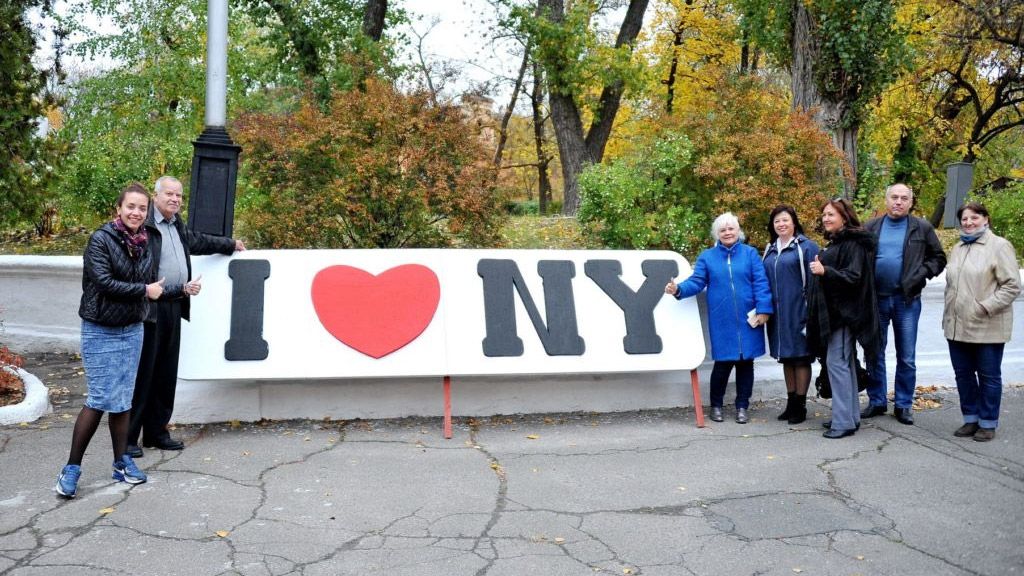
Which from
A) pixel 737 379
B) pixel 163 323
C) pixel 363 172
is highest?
pixel 363 172

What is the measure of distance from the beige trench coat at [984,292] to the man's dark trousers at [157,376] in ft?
18.4

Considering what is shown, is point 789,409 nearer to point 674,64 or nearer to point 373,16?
point 373,16

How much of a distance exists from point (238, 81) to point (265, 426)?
27.8 feet

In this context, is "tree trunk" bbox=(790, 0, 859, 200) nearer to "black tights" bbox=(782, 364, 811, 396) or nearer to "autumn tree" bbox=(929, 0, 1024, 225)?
"black tights" bbox=(782, 364, 811, 396)

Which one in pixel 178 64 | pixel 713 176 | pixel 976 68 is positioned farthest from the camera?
pixel 976 68

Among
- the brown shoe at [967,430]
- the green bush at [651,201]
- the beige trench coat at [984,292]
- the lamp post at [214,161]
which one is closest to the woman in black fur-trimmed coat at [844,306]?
the beige trench coat at [984,292]

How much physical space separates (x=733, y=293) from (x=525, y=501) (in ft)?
8.69

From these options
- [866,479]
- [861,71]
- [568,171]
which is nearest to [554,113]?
[568,171]

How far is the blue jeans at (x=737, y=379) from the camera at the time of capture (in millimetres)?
6926

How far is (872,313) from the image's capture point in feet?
21.0

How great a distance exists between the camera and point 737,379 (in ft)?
23.0

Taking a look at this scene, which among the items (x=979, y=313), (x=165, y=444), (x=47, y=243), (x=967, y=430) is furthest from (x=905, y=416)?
(x=47, y=243)

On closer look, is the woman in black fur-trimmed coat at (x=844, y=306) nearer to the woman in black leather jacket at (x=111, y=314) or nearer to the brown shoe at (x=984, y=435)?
the brown shoe at (x=984, y=435)

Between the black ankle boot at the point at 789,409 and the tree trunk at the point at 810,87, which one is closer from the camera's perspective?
the black ankle boot at the point at 789,409
